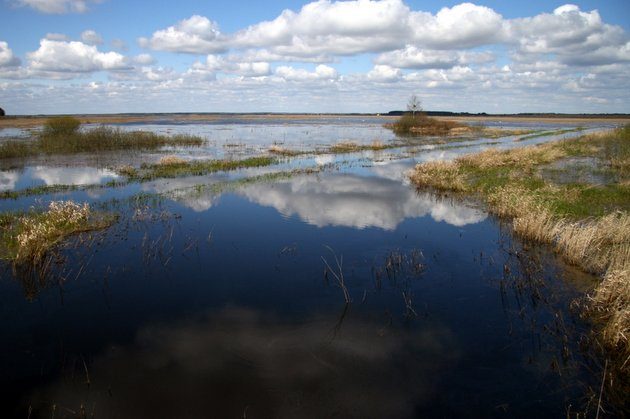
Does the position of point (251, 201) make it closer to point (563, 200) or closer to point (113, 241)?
point (113, 241)

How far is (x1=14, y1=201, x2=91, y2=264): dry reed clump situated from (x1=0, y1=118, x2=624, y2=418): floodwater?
2.21 feet

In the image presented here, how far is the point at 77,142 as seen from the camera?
139ft

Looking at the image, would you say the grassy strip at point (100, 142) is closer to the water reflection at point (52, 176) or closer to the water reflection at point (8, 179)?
the water reflection at point (52, 176)

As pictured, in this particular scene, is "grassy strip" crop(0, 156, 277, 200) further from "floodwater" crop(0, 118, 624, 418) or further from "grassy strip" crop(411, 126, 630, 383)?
"grassy strip" crop(411, 126, 630, 383)

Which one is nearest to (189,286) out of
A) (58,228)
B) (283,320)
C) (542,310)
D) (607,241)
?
(283,320)

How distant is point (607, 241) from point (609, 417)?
8098 mm

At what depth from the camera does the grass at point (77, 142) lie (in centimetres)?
3903

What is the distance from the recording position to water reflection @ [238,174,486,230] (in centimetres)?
1738

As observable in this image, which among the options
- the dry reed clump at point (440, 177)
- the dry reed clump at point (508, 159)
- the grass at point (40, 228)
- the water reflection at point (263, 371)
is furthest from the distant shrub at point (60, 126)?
the water reflection at point (263, 371)

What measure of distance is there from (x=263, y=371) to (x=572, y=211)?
14.9 metres

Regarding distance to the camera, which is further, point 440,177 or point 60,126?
point 60,126

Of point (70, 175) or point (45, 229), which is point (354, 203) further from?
point (70, 175)

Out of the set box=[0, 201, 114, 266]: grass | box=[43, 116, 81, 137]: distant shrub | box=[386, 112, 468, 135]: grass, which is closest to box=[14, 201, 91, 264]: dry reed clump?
box=[0, 201, 114, 266]: grass

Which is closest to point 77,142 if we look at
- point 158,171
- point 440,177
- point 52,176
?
point 52,176
